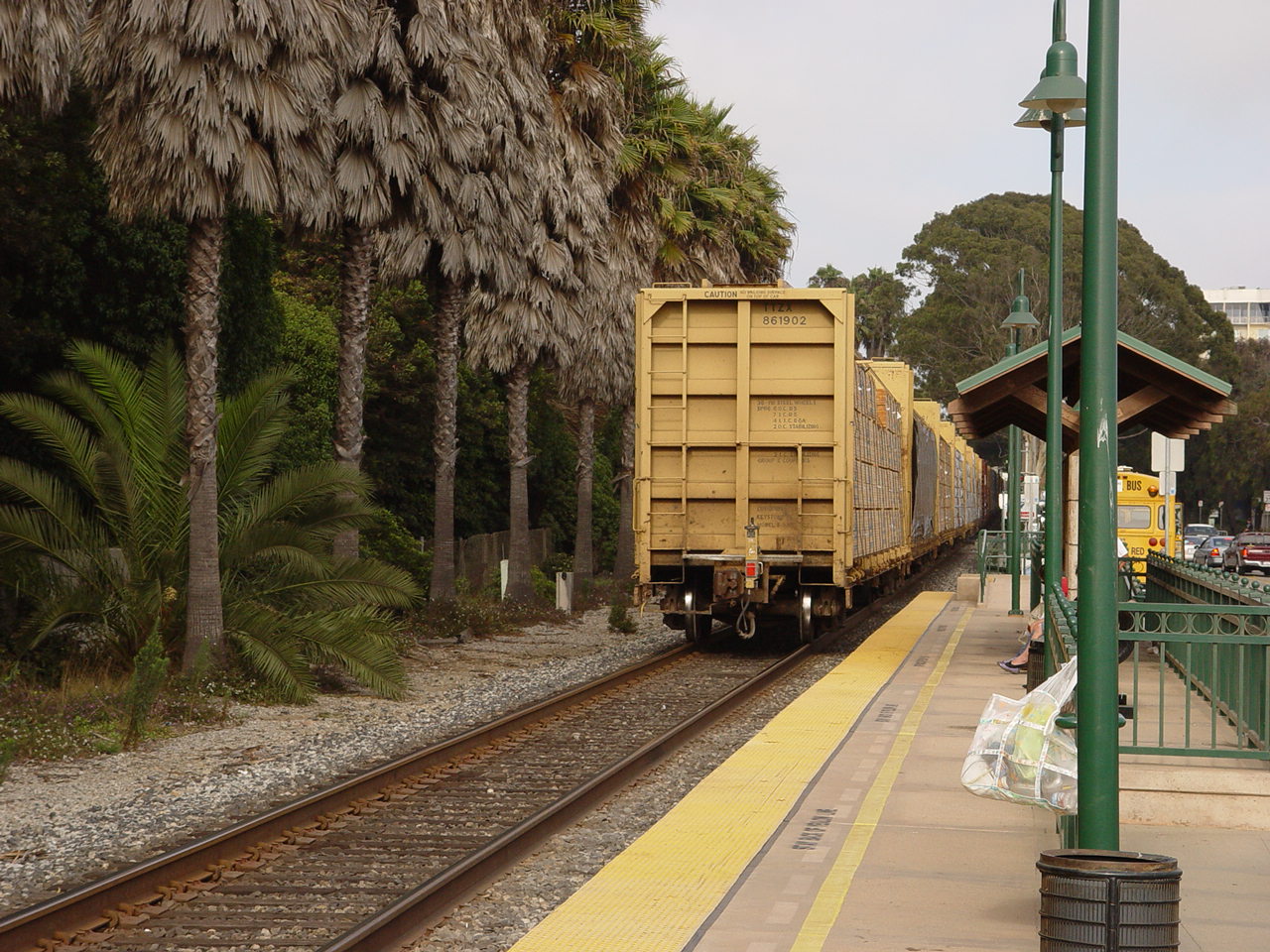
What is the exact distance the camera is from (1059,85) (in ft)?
44.0

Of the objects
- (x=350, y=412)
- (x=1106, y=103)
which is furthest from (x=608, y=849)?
→ (x=350, y=412)

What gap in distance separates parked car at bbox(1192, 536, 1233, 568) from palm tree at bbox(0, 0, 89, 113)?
45586 mm

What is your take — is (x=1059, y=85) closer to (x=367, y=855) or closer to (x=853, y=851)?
(x=853, y=851)

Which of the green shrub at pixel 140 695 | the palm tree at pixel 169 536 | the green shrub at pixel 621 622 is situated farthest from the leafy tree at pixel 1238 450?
the green shrub at pixel 140 695

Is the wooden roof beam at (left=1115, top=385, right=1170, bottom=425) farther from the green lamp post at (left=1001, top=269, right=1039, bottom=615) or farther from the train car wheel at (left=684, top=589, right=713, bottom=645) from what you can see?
the green lamp post at (left=1001, top=269, right=1039, bottom=615)

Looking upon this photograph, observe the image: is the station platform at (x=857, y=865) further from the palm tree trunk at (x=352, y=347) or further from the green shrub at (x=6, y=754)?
the palm tree trunk at (x=352, y=347)

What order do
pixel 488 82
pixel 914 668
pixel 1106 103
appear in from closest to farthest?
pixel 1106 103
pixel 914 668
pixel 488 82

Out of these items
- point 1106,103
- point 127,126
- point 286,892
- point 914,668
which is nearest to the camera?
point 1106,103

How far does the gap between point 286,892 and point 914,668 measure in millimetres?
11984

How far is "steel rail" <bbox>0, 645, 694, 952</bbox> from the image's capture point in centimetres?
721

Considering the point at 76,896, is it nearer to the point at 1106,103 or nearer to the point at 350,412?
the point at 1106,103

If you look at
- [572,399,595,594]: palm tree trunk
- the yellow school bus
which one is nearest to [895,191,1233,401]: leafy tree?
the yellow school bus

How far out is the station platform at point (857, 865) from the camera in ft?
22.4

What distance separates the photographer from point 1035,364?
1711 centimetres
